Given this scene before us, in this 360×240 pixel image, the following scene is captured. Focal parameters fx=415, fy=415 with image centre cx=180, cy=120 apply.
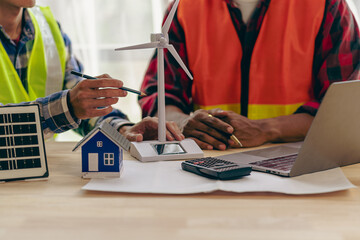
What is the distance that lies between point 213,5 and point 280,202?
1115mm

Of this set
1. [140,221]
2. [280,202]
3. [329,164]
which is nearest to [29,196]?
[140,221]

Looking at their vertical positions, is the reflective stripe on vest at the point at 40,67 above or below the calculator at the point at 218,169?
above

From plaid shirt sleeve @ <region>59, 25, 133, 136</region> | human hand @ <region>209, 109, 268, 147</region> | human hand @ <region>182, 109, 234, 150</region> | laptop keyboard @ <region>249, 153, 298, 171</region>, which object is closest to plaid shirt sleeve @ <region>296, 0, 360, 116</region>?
human hand @ <region>209, 109, 268, 147</region>

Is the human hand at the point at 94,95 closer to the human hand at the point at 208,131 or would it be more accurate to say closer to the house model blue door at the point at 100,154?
the house model blue door at the point at 100,154

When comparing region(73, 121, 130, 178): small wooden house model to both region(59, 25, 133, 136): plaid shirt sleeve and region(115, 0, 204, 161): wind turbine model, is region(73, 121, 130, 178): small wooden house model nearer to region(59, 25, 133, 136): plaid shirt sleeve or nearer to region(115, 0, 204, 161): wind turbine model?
region(115, 0, 204, 161): wind turbine model

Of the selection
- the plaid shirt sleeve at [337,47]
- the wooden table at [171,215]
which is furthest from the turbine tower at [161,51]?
the plaid shirt sleeve at [337,47]

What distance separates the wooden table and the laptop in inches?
4.1

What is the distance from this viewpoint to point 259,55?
5.46 ft

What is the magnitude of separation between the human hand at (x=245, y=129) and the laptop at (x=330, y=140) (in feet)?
0.69

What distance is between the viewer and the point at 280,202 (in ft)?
2.51

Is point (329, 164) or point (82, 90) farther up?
point (82, 90)

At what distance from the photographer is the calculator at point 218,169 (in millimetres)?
867

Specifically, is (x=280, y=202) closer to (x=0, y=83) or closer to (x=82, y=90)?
(x=82, y=90)

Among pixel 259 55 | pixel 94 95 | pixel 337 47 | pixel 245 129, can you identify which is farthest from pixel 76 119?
pixel 337 47
